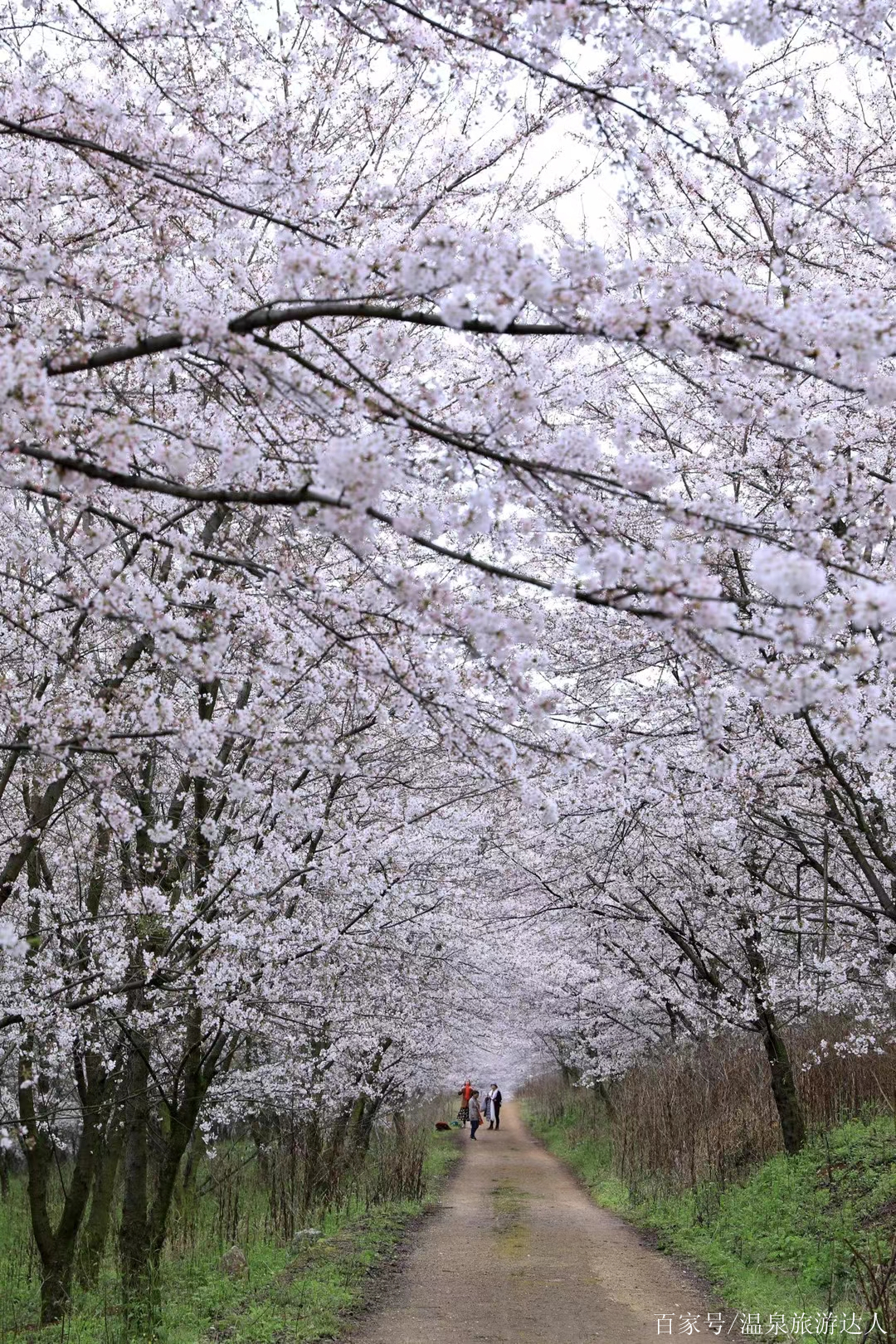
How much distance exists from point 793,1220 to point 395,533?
6465mm

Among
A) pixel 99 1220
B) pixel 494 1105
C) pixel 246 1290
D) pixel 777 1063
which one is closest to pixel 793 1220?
pixel 777 1063

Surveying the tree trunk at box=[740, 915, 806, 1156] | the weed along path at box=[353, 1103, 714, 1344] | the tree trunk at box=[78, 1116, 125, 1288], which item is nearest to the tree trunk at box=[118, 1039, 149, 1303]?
the tree trunk at box=[78, 1116, 125, 1288]

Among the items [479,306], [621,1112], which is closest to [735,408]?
[479,306]

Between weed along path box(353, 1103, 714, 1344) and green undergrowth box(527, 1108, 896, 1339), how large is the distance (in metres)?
0.34

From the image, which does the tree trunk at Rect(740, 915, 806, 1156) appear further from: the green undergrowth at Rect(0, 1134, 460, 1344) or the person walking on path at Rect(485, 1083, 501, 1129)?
the person walking on path at Rect(485, 1083, 501, 1129)

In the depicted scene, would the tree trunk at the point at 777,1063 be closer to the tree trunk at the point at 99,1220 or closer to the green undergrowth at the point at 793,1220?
the green undergrowth at the point at 793,1220

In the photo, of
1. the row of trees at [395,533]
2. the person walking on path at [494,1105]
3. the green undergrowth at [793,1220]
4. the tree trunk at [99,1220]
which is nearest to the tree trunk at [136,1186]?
the row of trees at [395,533]

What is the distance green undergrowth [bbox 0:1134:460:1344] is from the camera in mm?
6645

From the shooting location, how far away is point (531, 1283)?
822 centimetres

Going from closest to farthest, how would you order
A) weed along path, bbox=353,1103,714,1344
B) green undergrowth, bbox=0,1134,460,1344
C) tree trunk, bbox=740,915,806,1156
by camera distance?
green undergrowth, bbox=0,1134,460,1344, weed along path, bbox=353,1103,714,1344, tree trunk, bbox=740,915,806,1156

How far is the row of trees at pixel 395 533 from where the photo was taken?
2812mm

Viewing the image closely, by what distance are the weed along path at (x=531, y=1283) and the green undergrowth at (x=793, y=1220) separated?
0.34 meters

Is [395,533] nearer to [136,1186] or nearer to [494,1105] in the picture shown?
[136,1186]

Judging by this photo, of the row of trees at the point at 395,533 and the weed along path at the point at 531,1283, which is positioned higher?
the row of trees at the point at 395,533
